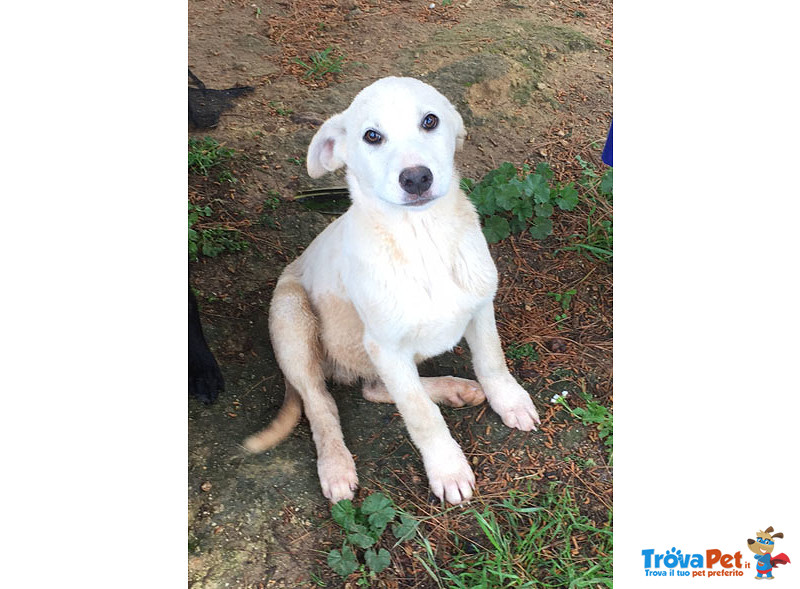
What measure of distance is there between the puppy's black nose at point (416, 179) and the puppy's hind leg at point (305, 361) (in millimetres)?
956

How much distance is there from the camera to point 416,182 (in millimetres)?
2227

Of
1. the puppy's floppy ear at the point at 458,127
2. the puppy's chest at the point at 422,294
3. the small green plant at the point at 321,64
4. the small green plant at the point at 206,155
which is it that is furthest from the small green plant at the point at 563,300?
the small green plant at the point at 321,64

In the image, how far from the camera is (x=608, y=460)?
2795 mm

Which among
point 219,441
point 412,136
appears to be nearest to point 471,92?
point 412,136

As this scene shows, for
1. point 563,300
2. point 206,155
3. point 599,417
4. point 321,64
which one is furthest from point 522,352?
point 321,64

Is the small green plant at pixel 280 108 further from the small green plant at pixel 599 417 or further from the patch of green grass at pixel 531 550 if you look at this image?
the patch of green grass at pixel 531 550

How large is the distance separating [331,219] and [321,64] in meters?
1.43

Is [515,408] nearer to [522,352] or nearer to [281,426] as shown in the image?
[522,352]

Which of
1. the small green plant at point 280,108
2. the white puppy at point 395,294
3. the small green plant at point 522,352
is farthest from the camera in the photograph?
the small green plant at point 280,108

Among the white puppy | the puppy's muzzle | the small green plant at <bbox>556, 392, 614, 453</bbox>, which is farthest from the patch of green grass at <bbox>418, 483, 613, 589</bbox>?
the puppy's muzzle

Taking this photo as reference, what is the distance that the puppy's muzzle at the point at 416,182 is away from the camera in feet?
7.28

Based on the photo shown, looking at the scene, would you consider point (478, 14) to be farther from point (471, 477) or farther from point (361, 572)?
point (361, 572)
